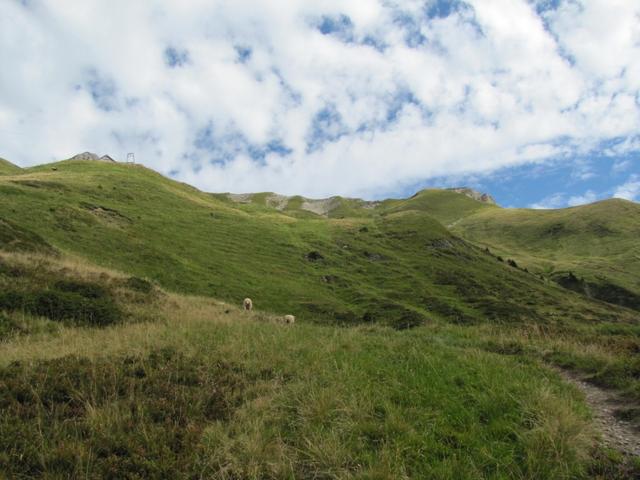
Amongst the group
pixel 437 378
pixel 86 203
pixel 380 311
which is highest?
pixel 86 203

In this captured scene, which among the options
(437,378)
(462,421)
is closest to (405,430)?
(462,421)

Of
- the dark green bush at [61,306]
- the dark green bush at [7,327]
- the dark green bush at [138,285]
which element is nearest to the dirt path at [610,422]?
the dark green bush at [7,327]

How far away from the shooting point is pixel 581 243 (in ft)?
518

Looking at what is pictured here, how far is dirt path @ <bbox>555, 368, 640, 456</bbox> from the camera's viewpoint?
770cm

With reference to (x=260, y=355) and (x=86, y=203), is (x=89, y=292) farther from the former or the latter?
(x=86, y=203)

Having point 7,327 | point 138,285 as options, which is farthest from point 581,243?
point 7,327

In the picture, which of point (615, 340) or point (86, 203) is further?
point (86, 203)

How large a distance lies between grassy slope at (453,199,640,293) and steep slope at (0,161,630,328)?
4183 cm

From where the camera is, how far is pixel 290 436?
7176mm

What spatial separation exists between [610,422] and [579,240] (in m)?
176

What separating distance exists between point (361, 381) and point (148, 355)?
5046 millimetres

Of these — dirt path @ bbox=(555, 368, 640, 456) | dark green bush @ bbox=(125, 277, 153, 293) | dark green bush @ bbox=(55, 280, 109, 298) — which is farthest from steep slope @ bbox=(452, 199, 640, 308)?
dark green bush @ bbox=(55, 280, 109, 298)

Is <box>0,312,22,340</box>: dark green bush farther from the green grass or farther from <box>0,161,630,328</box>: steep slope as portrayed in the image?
<box>0,161,630,328</box>: steep slope

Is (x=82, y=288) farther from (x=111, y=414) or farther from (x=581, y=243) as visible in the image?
(x=581, y=243)
